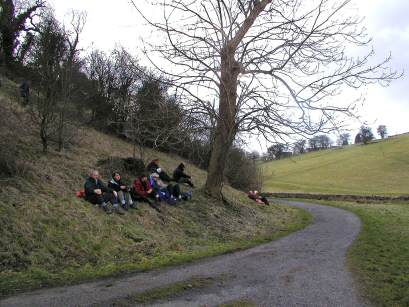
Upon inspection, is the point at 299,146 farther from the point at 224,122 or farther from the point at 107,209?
the point at 107,209

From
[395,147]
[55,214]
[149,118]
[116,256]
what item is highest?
[395,147]

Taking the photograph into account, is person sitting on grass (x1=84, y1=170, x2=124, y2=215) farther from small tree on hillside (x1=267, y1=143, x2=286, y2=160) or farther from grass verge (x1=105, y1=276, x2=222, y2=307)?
small tree on hillside (x1=267, y1=143, x2=286, y2=160)

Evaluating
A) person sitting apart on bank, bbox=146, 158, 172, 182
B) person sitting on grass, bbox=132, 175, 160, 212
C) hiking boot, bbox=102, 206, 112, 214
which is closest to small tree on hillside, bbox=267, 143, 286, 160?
person sitting apart on bank, bbox=146, 158, 172, 182

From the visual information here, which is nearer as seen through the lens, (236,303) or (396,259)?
(236,303)

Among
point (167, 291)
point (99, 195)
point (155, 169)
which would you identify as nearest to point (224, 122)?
point (155, 169)

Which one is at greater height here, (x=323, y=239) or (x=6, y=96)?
(x=6, y=96)

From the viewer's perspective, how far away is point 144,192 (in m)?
13.2

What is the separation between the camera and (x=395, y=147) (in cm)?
5928

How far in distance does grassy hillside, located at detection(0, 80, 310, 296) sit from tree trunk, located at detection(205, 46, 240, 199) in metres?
1.13

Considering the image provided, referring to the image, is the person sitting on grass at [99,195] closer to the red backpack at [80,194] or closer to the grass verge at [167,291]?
the red backpack at [80,194]

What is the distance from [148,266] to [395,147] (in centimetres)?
5940

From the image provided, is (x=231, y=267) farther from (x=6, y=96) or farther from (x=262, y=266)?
(x=6, y=96)

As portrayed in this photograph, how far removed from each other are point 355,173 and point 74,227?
187ft

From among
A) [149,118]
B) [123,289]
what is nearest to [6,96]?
[149,118]
